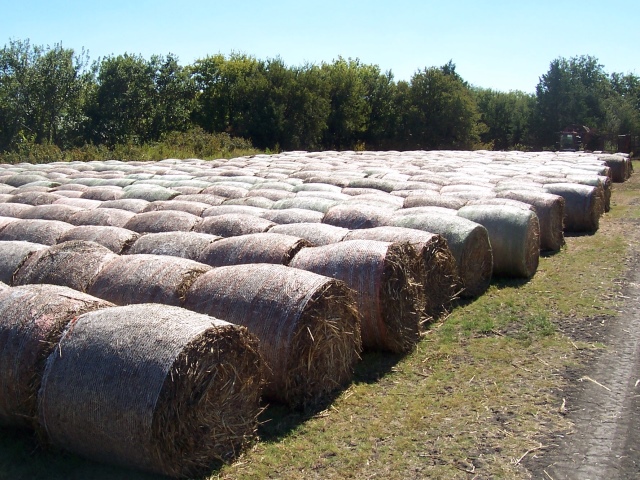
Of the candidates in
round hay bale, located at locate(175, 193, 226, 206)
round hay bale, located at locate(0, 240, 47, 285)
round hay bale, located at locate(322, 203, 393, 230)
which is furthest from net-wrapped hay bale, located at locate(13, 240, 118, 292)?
round hay bale, located at locate(175, 193, 226, 206)

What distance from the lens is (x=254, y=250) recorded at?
841cm

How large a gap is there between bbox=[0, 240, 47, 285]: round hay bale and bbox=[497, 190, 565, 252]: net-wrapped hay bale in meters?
9.56

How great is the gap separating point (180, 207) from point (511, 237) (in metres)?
6.37

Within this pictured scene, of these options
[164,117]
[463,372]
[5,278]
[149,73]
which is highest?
[149,73]

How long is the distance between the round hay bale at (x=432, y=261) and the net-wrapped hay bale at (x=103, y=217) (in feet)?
15.6

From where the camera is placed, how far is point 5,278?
26.7 ft

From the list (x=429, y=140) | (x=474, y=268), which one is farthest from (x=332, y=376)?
(x=429, y=140)

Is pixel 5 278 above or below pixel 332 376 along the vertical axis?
above

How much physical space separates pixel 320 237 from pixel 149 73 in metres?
38.3

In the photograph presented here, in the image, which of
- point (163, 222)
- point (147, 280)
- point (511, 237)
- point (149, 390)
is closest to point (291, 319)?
point (149, 390)

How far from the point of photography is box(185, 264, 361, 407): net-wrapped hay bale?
20.5 feet

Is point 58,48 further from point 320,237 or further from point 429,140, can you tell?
point 320,237

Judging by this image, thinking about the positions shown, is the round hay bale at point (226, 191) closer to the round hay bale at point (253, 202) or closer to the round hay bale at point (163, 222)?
the round hay bale at point (253, 202)

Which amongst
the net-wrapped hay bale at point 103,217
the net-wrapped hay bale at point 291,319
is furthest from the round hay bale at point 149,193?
the net-wrapped hay bale at point 291,319
